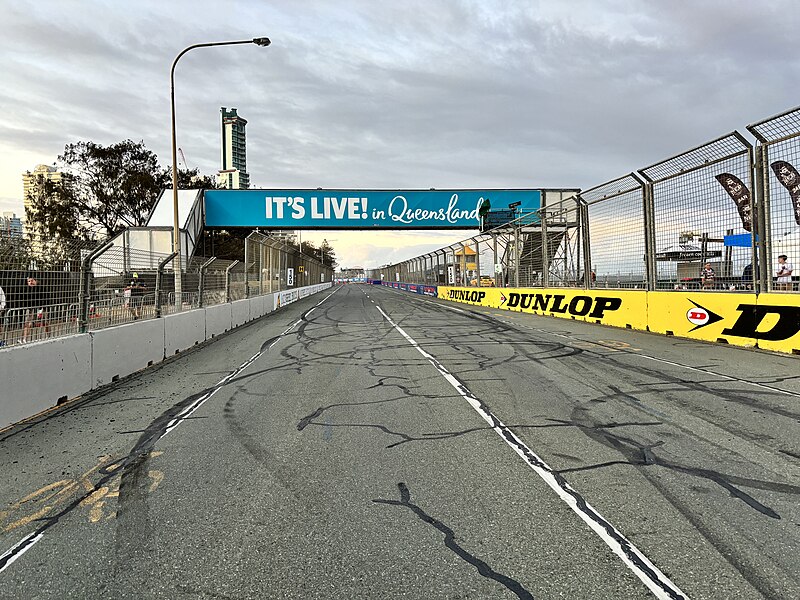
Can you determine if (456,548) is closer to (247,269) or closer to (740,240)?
(740,240)

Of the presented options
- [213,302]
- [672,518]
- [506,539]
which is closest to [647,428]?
[672,518]

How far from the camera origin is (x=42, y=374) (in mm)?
6656

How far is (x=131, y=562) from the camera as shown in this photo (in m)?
3.01

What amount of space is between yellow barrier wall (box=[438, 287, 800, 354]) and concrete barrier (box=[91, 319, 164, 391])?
1095cm

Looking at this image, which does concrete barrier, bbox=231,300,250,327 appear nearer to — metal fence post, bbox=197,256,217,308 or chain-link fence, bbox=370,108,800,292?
metal fence post, bbox=197,256,217,308

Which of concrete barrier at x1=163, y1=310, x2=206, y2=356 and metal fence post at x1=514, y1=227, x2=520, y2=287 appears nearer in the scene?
concrete barrier at x1=163, y1=310, x2=206, y2=356

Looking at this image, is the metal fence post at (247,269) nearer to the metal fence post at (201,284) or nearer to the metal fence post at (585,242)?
the metal fence post at (201,284)

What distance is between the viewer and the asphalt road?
9.29ft

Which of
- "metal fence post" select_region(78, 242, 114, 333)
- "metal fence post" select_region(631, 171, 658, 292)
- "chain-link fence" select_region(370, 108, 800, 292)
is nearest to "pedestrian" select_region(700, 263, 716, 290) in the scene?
"chain-link fence" select_region(370, 108, 800, 292)

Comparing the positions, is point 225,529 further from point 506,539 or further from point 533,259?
point 533,259

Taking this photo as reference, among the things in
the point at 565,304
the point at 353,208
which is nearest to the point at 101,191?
the point at 353,208

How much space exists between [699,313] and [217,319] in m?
12.3

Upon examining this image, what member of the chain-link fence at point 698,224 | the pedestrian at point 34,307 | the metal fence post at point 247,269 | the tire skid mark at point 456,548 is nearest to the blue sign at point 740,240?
the chain-link fence at point 698,224

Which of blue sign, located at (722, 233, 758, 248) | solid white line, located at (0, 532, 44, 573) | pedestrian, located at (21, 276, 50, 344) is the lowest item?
solid white line, located at (0, 532, 44, 573)
